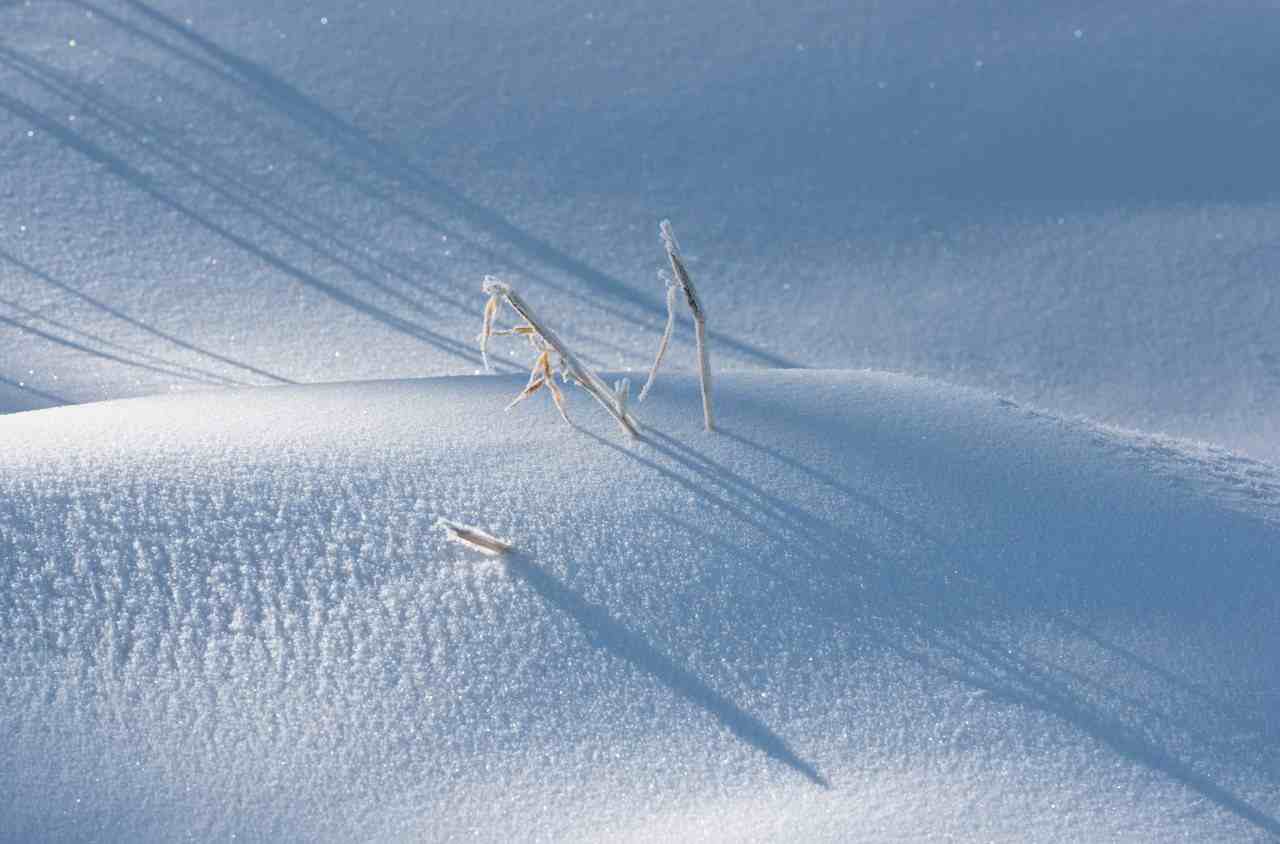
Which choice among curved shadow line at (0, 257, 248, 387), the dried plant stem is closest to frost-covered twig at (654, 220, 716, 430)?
the dried plant stem

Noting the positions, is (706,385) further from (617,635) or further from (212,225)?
(212,225)

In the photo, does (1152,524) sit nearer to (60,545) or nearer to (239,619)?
(239,619)

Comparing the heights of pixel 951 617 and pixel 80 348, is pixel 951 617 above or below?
below

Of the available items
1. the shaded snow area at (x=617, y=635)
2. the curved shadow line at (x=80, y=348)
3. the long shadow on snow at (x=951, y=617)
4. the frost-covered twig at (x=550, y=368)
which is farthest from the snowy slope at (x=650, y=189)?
the long shadow on snow at (x=951, y=617)

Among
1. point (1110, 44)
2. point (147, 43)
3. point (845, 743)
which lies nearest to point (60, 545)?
point (845, 743)

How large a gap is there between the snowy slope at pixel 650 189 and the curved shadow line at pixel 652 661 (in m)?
1.23

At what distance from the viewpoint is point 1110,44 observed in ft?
11.9

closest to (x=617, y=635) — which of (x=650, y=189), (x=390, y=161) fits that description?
(x=650, y=189)

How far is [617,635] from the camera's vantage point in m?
1.41

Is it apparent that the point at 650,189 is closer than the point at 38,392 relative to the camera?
No

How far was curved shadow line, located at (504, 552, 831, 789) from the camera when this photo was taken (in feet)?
4.28

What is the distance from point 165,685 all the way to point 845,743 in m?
0.68

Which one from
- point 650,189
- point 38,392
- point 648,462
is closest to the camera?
point 648,462

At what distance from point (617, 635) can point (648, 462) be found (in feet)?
1.12
